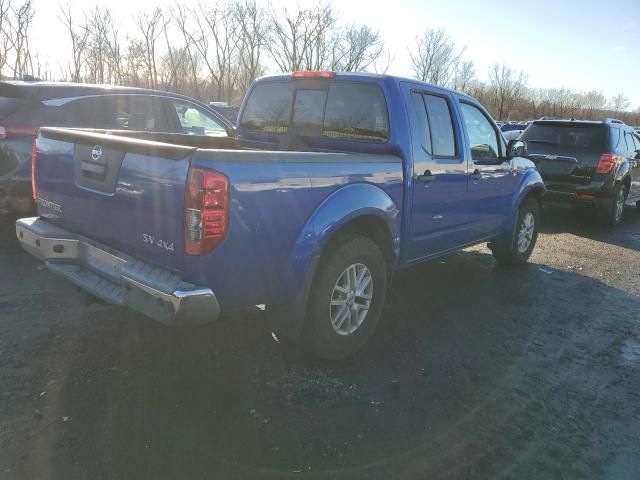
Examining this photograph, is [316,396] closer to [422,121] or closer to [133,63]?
[422,121]

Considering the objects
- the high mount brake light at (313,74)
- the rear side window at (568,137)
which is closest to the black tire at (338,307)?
the high mount brake light at (313,74)

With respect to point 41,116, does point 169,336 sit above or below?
below

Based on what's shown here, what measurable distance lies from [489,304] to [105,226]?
138 inches

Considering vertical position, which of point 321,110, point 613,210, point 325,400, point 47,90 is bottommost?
point 325,400

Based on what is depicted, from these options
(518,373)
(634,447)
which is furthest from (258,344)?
(634,447)

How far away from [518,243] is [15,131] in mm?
5789

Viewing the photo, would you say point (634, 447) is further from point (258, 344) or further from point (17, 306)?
point (17, 306)

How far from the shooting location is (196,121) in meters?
6.86

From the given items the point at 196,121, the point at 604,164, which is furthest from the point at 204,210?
the point at 604,164

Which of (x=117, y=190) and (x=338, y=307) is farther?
(x=338, y=307)

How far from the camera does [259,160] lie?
8.62 feet

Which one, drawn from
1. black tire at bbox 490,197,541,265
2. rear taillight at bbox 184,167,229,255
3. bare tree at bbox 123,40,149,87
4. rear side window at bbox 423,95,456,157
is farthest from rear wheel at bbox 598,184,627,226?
bare tree at bbox 123,40,149,87

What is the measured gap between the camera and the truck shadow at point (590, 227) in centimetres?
818

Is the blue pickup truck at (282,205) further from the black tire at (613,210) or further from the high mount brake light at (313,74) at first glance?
the black tire at (613,210)
